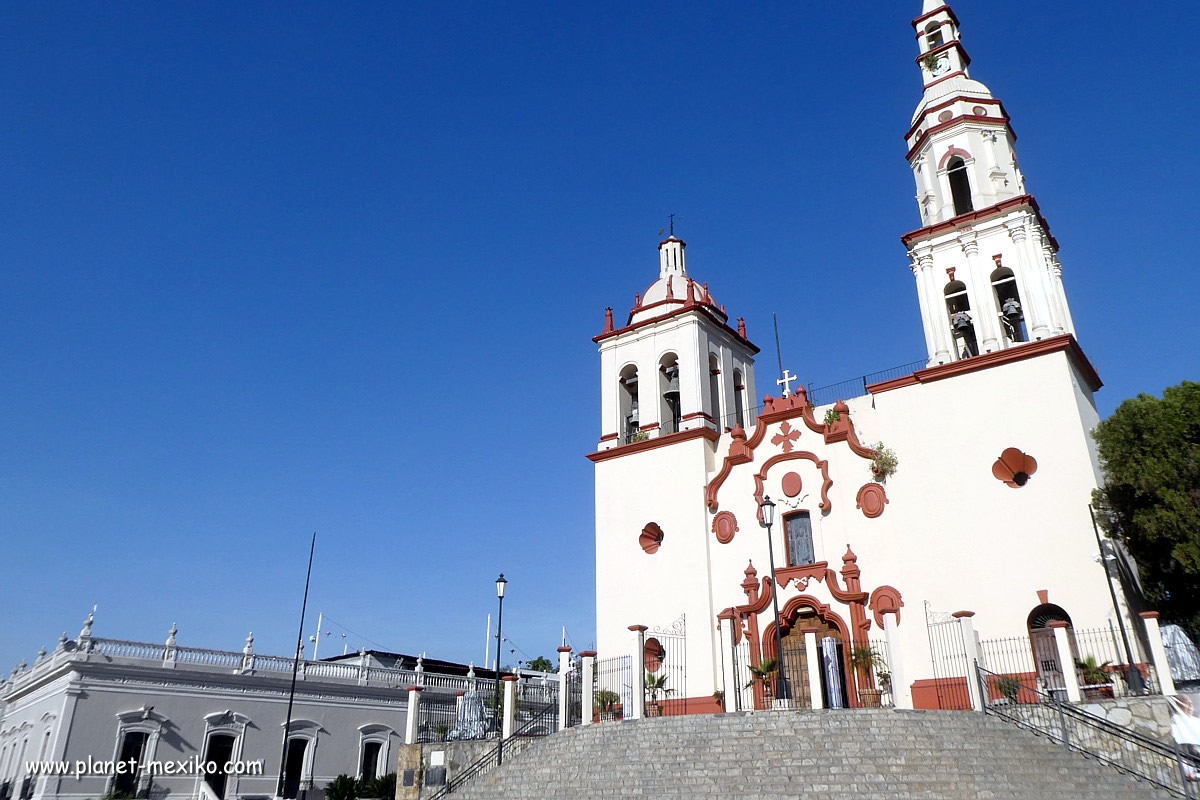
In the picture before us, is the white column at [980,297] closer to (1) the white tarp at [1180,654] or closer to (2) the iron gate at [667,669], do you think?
(1) the white tarp at [1180,654]

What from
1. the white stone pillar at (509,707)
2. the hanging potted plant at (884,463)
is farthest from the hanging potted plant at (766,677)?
the white stone pillar at (509,707)

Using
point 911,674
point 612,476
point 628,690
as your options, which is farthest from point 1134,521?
point 612,476

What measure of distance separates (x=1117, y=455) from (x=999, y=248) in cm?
641

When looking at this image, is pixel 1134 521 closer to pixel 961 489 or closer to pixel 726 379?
A: pixel 961 489

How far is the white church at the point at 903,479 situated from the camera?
18.7 meters

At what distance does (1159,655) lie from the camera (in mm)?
15289

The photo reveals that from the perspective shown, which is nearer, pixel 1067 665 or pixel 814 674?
pixel 1067 665

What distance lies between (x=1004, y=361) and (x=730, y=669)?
31.1 ft

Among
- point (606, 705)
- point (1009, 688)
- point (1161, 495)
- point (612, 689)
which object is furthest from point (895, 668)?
point (612, 689)

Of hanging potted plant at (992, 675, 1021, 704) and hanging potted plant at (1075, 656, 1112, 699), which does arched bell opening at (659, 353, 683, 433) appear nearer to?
hanging potted plant at (992, 675, 1021, 704)

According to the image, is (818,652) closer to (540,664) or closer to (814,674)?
(814,674)

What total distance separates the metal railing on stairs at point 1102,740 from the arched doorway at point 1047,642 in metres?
1.22

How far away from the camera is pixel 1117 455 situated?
18219mm

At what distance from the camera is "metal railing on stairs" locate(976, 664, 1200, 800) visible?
13.7m
